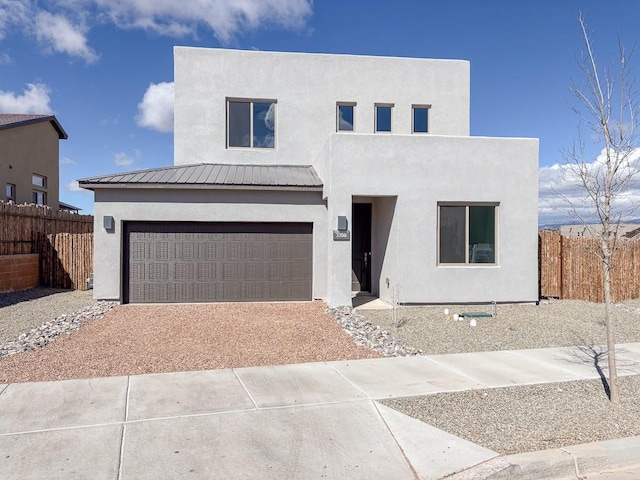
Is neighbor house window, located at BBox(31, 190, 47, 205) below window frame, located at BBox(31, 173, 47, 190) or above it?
below

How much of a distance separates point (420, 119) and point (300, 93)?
446 centimetres

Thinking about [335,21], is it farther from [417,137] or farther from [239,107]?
[417,137]

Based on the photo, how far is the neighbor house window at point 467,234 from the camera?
12.4 meters

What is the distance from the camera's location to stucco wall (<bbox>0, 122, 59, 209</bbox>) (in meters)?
22.5

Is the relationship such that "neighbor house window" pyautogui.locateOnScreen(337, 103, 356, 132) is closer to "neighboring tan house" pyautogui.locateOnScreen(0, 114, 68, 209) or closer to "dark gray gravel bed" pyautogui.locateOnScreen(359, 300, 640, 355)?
"dark gray gravel bed" pyautogui.locateOnScreen(359, 300, 640, 355)

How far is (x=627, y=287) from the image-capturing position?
605 inches

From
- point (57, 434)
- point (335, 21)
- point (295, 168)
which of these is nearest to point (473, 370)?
point (57, 434)

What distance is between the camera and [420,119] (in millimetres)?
16766

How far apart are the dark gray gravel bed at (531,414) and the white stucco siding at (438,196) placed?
19.6 ft

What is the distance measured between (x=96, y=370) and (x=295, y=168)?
9798 mm

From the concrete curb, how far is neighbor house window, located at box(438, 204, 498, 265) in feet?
26.1

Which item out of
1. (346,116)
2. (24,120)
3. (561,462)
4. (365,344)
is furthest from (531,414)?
(24,120)

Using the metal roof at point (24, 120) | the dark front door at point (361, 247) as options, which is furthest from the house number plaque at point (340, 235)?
the metal roof at point (24, 120)

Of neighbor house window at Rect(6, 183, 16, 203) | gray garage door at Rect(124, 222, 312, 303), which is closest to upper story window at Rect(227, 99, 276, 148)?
gray garage door at Rect(124, 222, 312, 303)
